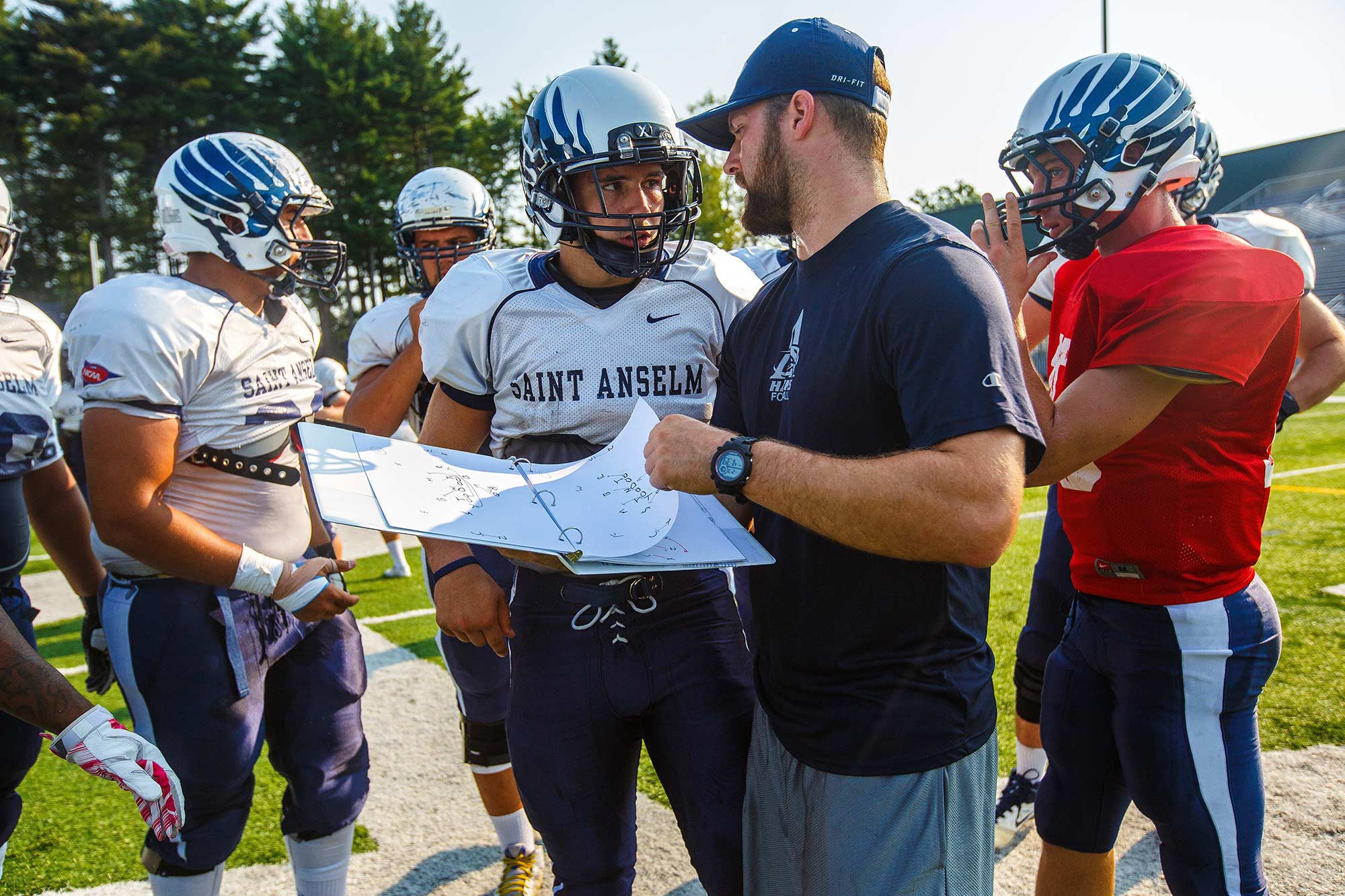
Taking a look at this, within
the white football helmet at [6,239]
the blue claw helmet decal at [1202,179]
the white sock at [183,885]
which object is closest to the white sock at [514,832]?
the white sock at [183,885]

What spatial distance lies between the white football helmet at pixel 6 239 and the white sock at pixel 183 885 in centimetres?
196

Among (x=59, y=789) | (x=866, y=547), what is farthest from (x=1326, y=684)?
(x=59, y=789)

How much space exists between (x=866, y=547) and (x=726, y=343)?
75cm

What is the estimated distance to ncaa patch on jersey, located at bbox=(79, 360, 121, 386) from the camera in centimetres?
221

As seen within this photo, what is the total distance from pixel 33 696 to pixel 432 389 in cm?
185

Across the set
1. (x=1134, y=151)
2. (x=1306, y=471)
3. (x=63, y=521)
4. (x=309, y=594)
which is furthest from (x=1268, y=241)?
(x=1306, y=471)

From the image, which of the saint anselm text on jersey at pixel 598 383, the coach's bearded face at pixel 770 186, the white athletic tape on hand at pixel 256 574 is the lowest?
the white athletic tape on hand at pixel 256 574

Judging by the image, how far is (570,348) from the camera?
6.94 feet

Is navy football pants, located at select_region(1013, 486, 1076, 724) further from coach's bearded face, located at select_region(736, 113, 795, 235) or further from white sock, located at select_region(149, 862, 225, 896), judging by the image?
white sock, located at select_region(149, 862, 225, 896)

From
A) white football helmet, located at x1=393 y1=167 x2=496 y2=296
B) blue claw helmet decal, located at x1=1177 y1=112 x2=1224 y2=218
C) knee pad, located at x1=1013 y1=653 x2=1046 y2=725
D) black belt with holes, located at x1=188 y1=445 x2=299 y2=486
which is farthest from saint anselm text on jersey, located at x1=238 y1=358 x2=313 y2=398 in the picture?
blue claw helmet decal, located at x1=1177 y1=112 x2=1224 y2=218

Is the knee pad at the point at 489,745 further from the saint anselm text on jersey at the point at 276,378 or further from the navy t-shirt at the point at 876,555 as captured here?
the navy t-shirt at the point at 876,555

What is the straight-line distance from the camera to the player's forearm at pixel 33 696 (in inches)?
73.5

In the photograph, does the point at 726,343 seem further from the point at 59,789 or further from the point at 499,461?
the point at 59,789

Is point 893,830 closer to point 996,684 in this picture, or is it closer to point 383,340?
point 383,340
